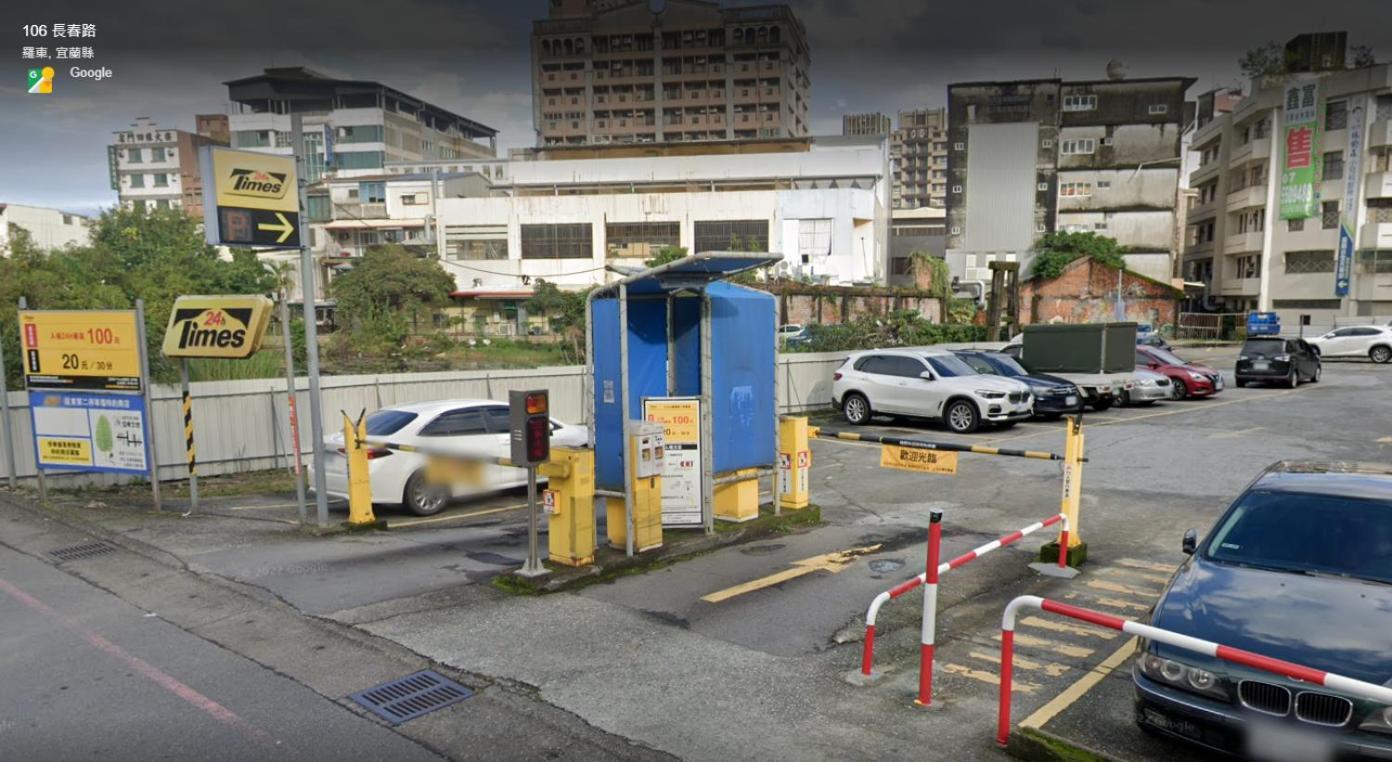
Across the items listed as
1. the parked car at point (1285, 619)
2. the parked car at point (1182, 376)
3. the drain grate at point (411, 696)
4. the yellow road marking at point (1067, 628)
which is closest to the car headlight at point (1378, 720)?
the parked car at point (1285, 619)

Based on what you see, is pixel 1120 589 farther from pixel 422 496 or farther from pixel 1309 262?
pixel 1309 262

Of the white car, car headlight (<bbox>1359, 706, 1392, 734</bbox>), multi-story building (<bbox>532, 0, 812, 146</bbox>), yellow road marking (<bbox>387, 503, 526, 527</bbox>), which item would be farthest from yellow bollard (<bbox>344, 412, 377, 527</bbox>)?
multi-story building (<bbox>532, 0, 812, 146</bbox>)

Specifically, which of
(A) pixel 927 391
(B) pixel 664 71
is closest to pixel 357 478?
(A) pixel 927 391

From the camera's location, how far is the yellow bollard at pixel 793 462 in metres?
9.87

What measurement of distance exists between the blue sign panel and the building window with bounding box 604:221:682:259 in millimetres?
45353

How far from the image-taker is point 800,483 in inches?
399

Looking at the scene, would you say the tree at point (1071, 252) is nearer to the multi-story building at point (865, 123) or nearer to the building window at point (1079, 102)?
the building window at point (1079, 102)

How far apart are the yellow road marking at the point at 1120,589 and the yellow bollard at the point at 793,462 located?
3319 millimetres

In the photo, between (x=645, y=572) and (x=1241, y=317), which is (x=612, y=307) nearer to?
(x=645, y=572)

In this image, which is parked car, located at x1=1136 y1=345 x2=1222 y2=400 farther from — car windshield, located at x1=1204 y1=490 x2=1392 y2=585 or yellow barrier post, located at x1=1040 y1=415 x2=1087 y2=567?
car windshield, located at x1=1204 y1=490 x2=1392 y2=585

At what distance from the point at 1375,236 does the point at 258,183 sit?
54.6 meters

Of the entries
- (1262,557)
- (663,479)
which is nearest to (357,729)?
(663,479)

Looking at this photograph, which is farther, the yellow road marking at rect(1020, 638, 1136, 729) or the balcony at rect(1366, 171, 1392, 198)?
the balcony at rect(1366, 171, 1392, 198)

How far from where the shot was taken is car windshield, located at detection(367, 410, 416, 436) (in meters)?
11.4
